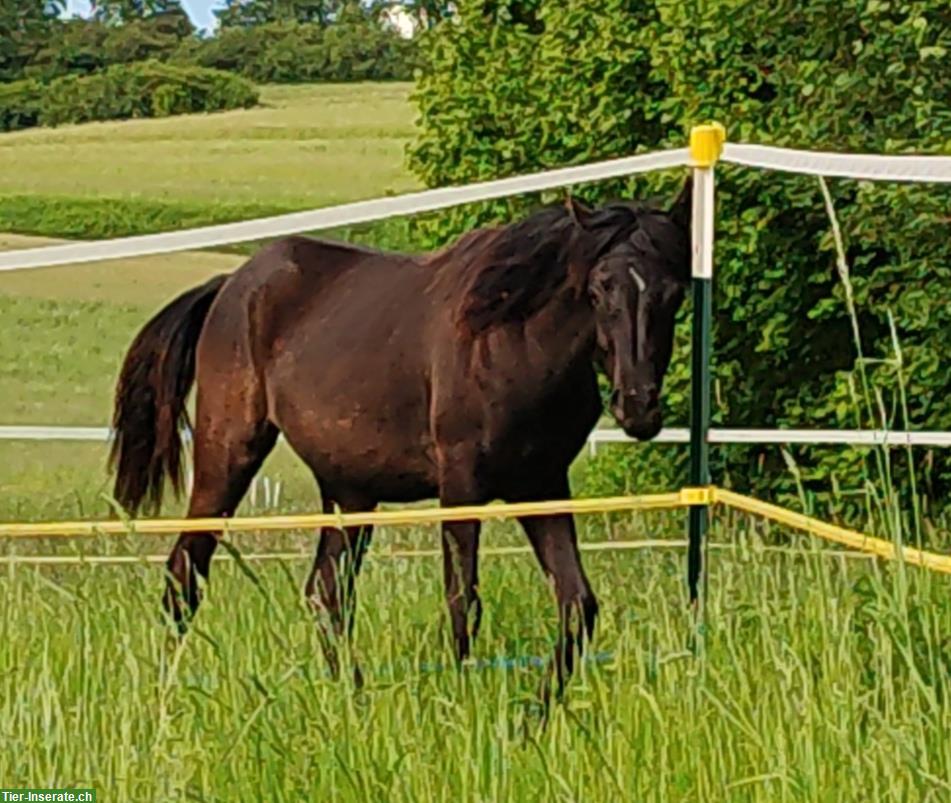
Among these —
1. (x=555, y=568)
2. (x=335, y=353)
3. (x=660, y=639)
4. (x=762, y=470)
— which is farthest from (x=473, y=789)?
(x=762, y=470)

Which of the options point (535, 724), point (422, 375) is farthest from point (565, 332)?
point (535, 724)

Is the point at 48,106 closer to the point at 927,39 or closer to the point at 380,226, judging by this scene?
the point at 380,226

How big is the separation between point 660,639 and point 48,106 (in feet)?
66.8

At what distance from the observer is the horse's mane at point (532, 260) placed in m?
A: 5.16

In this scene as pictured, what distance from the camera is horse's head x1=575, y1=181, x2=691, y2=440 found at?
491cm

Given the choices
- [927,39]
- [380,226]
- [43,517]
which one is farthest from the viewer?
[380,226]

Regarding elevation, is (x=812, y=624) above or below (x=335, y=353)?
below

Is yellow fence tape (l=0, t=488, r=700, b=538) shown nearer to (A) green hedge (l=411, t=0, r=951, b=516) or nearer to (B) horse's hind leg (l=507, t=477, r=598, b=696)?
(B) horse's hind leg (l=507, t=477, r=598, b=696)

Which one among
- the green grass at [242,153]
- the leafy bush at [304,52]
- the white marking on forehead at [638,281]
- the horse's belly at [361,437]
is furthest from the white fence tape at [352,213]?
the leafy bush at [304,52]

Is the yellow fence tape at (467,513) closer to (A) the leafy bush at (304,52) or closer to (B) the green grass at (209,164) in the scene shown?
(B) the green grass at (209,164)

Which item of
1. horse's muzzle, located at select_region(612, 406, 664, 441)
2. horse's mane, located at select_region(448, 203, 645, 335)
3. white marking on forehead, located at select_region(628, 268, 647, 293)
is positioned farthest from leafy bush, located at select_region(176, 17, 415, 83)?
horse's muzzle, located at select_region(612, 406, 664, 441)

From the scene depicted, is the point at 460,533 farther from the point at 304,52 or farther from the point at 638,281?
the point at 304,52

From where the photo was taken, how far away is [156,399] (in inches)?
262

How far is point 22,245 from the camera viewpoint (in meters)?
20.2
